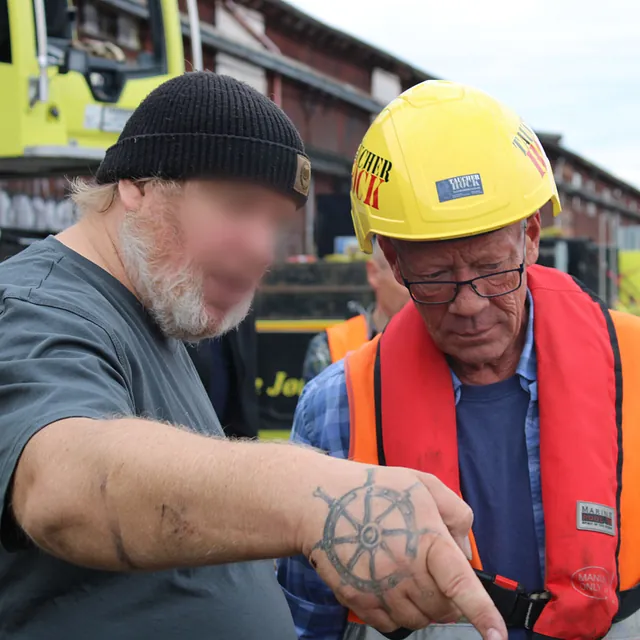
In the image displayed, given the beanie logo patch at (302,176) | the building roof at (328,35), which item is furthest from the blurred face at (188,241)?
the building roof at (328,35)

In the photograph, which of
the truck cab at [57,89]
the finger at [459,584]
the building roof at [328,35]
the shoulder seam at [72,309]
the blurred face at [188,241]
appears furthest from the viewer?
the building roof at [328,35]

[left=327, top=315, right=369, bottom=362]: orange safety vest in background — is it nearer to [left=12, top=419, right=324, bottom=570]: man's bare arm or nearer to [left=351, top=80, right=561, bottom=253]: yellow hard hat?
[left=351, top=80, right=561, bottom=253]: yellow hard hat

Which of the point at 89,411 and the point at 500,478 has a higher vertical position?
the point at 89,411

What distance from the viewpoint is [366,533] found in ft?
3.12

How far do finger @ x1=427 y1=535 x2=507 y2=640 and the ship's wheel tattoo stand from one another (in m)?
0.03

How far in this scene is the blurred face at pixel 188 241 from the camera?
1528mm

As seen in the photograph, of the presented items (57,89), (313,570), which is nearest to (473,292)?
(313,570)

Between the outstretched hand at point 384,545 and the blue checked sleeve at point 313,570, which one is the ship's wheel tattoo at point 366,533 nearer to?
the outstretched hand at point 384,545

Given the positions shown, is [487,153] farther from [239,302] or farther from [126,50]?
[126,50]

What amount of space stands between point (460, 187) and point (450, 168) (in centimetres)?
5

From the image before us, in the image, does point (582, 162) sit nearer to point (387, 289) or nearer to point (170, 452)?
point (387, 289)

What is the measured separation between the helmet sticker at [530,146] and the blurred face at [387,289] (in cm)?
193

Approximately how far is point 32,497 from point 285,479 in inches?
12.0

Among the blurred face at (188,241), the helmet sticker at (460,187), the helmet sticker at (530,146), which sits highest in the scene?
the helmet sticker at (530,146)
